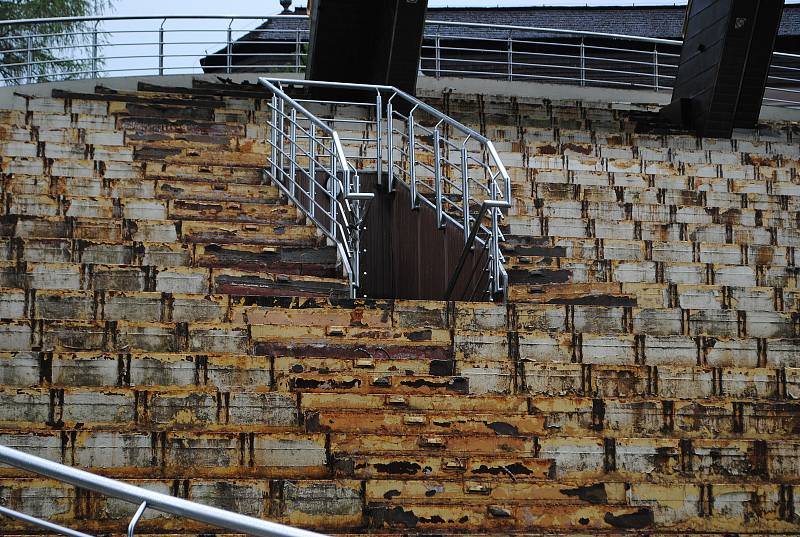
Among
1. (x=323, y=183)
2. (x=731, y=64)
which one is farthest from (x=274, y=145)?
(x=731, y=64)

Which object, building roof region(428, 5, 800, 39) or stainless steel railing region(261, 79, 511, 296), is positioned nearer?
stainless steel railing region(261, 79, 511, 296)

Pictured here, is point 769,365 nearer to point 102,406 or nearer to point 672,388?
point 672,388

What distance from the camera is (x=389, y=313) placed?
838cm

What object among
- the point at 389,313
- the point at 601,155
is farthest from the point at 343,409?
the point at 601,155

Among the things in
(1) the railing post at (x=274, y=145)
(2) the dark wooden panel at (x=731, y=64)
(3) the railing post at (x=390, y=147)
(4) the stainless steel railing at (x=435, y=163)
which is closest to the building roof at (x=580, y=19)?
(2) the dark wooden panel at (x=731, y=64)

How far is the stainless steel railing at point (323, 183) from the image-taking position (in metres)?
9.81

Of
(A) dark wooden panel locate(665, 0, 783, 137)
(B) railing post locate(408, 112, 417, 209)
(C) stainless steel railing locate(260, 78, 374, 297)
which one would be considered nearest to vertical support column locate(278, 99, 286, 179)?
(C) stainless steel railing locate(260, 78, 374, 297)

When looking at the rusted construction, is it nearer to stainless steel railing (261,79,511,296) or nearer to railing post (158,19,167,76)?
stainless steel railing (261,79,511,296)

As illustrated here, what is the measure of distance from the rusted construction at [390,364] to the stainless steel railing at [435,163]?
0.33m

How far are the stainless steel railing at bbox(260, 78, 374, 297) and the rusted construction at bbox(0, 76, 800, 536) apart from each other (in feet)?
0.66

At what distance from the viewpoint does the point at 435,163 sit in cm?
1036

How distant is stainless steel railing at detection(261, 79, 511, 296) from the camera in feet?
31.1

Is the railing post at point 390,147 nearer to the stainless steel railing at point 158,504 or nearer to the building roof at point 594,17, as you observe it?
the stainless steel railing at point 158,504

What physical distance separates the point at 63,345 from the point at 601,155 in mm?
6790
